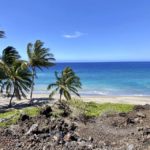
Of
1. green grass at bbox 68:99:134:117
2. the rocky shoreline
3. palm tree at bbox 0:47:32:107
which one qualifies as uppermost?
palm tree at bbox 0:47:32:107

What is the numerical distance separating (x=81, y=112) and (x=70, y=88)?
23.4 m

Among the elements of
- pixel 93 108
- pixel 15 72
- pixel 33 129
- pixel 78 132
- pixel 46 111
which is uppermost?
pixel 15 72

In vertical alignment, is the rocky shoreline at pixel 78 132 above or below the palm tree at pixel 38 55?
below

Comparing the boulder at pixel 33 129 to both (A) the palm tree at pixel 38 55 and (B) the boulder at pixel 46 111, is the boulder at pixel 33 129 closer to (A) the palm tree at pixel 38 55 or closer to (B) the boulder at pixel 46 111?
(B) the boulder at pixel 46 111

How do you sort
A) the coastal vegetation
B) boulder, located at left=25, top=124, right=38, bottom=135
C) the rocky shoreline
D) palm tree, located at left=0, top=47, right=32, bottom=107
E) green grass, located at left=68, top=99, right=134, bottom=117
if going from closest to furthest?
the rocky shoreline → boulder, located at left=25, top=124, right=38, bottom=135 → the coastal vegetation → green grass, located at left=68, top=99, right=134, bottom=117 → palm tree, located at left=0, top=47, right=32, bottom=107

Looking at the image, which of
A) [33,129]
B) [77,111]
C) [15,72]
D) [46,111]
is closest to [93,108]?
[77,111]

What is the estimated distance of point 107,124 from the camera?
20.8 m

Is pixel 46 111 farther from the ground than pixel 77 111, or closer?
closer

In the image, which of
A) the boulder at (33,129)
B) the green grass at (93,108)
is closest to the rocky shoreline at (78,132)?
the boulder at (33,129)

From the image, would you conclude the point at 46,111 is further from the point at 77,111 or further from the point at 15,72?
the point at 15,72

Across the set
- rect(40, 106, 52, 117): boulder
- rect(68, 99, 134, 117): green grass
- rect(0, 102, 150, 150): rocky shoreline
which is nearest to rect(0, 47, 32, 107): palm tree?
rect(68, 99, 134, 117): green grass

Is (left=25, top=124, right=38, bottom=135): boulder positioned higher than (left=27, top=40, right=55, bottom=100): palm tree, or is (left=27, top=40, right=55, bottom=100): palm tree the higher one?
(left=27, top=40, right=55, bottom=100): palm tree

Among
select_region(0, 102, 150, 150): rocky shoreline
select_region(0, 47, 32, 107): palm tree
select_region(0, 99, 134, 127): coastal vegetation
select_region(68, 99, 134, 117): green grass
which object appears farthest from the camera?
select_region(0, 47, 32, 107): palm tree

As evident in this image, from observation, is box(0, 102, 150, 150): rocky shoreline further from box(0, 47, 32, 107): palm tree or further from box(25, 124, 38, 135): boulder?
box(0, 47, 32, 107): palm tree
